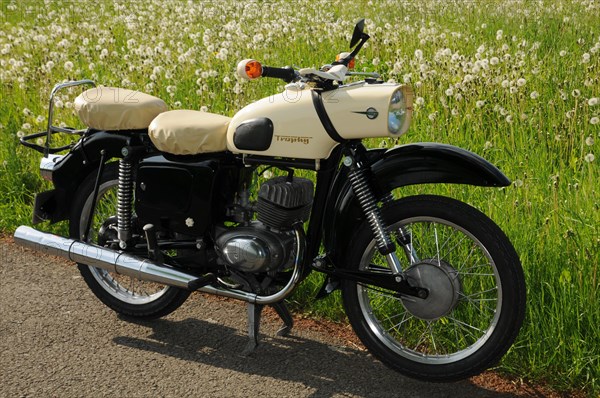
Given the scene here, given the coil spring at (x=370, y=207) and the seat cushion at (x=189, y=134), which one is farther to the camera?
the seat cushion at (x=189, y=134)

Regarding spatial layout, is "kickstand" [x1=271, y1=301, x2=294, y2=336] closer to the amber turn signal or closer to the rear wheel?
the rear wheel

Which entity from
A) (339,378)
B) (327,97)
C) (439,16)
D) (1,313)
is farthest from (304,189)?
(439,16)

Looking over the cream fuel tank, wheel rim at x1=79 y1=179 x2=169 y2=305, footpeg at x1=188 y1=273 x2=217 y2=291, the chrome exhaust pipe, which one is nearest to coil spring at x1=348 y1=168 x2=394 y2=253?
the cream fuel tank

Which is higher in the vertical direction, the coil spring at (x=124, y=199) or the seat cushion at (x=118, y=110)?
the seat cushion at (x=118, y=110)

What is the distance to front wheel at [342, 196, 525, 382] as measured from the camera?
3871 mm

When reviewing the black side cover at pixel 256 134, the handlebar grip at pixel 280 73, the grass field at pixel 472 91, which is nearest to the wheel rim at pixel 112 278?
the grass field at pixel 472 91

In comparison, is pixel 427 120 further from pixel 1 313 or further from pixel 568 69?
pixel 1 313

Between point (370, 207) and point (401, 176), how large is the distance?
0.68 feet

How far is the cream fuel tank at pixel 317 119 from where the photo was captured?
3.90m

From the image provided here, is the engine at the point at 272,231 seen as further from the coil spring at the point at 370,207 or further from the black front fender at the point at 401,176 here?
the coil spring at the point at 370,207

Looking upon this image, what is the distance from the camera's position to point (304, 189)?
4.41 m

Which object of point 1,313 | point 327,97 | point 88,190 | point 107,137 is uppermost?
point 327,97

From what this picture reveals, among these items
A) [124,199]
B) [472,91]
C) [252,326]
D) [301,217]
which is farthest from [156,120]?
[472,91]

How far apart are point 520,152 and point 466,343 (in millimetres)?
1958
